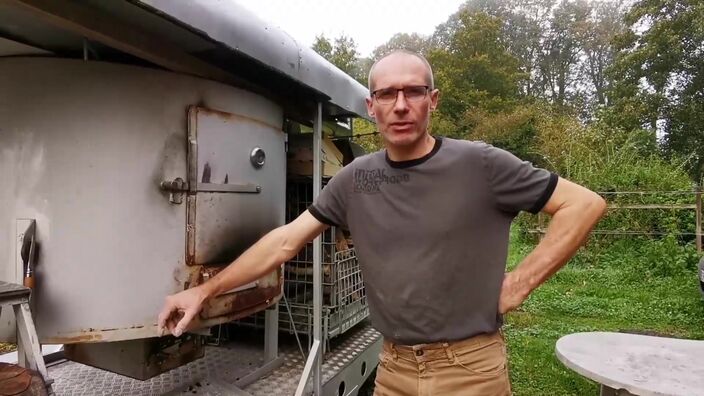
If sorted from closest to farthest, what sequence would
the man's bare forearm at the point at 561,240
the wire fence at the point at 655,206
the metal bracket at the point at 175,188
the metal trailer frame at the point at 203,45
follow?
the man's bare forearm at the point at 561,240 → the metal trailer frame at the point at 203,45 → the metal bracket at the point at 175,188 → the wire fence at the point at 655,206

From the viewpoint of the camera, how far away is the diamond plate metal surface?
3.30 metres

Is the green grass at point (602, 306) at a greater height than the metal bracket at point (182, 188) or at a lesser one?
lesser

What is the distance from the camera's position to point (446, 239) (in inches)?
70.9

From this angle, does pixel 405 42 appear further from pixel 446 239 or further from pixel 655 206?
pixel 446 239

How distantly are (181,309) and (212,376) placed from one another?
1.72 metres

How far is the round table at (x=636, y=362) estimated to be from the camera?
9.00 feet

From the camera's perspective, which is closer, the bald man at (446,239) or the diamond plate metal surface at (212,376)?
the bald man at (446,239)

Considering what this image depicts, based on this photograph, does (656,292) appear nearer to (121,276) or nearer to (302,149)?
(302,149)

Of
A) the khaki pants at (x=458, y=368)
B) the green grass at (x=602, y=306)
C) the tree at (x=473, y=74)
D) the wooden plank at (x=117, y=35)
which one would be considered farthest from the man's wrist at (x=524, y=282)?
the tree at (x=473, y=74)

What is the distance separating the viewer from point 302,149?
401 centimetres

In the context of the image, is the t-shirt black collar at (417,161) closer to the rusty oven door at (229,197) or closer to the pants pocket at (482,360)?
the pants pocket at (482,360)

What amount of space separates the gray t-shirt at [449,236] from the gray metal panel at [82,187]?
1.36m

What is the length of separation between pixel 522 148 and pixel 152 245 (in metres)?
21.3

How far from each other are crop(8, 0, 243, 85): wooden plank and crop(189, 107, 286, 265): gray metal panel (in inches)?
10.1
